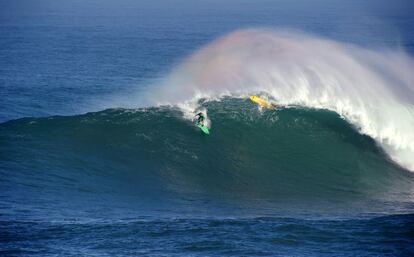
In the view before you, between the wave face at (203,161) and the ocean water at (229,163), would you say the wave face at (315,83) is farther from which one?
the wave face at (203,161)

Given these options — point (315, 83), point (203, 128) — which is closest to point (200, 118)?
point (203, 128)

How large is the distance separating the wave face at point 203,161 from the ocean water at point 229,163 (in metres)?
0.08

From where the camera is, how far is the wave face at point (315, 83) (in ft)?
98.5

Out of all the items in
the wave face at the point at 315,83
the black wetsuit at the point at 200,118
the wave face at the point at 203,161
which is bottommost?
the wave face at the point at 203,161

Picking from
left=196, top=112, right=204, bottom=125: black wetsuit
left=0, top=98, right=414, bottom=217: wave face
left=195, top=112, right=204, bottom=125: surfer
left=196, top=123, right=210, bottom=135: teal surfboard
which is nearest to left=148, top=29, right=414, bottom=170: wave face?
left=0, top=98, right=414, bottom=217: wave face

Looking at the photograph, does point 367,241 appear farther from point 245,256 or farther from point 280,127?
point 280,127

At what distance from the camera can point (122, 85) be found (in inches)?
2010

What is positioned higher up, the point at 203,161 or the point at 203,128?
the point at 203,128

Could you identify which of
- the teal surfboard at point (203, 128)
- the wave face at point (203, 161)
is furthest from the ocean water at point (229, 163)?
the teal surfboard at point (203, 128)

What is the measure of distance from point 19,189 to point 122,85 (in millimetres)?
28493

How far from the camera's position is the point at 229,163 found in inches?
1061

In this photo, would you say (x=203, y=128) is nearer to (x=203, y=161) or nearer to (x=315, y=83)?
(x=203, y=161)

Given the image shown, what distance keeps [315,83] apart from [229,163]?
806 centimetres

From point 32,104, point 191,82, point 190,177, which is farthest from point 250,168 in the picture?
point 32,104
